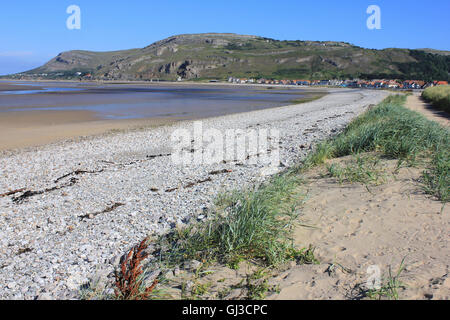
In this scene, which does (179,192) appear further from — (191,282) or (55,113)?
(55,113)

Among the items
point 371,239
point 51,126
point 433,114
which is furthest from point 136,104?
point 371,239

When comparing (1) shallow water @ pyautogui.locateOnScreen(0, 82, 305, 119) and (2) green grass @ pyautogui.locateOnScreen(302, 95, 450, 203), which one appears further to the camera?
(1) shallow water @ pyautogui.locateOnScreen(0, 82, 305, 119)

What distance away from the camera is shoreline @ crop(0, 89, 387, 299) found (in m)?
3.86

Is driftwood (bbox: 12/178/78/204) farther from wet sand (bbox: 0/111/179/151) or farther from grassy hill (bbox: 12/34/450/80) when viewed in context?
grassy hill (bbox: 12/34/450/80)

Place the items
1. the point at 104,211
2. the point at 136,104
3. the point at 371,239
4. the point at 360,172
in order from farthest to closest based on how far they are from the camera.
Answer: the point at 136,104 < the point at 104,211 < the point at 360,172 < the point at 371,239

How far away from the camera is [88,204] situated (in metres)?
6.18

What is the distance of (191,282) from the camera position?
326 centimetres

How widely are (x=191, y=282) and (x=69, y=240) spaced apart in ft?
7.65

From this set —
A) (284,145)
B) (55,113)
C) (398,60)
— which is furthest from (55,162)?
(398,60)

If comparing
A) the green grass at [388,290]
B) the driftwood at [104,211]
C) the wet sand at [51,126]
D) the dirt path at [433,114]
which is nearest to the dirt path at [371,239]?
the green grass at [388,290]

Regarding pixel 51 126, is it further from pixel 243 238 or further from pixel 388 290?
pixel 388 290

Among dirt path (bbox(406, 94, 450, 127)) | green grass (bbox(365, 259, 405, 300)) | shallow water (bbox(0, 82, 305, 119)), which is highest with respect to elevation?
shallow water (bbox(0, 82, 305, 119))

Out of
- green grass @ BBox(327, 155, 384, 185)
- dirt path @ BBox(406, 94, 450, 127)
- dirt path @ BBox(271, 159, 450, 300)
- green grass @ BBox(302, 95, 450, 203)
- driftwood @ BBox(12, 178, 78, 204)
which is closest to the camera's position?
dirt path @ BBox(271, 159, 450, 300)

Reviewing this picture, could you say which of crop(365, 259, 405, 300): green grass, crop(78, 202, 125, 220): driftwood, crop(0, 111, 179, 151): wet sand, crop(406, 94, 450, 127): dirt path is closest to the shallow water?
crop(0, 111, 179, 151): wet sand
